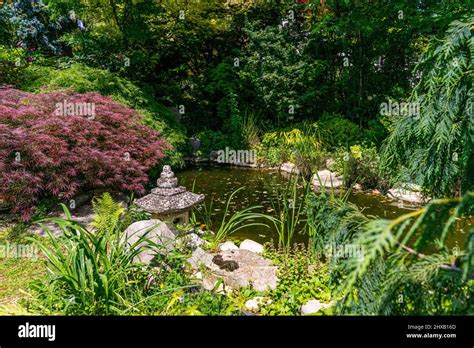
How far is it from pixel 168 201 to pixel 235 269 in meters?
1.21

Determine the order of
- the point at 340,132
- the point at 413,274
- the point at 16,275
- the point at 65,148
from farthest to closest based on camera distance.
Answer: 1. the point at 340,132
2. the point at 65,148
3. the point at 16,275
4. the point at 413,274

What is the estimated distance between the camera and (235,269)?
13.4 ft

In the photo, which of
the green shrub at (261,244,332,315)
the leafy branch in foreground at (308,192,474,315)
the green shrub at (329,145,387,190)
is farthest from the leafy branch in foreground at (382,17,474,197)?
the green shrub at (329,145,387,190)

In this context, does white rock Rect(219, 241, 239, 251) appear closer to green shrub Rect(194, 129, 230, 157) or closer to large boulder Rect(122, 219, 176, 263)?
large boulder Rect(122, 219, 176, 263)

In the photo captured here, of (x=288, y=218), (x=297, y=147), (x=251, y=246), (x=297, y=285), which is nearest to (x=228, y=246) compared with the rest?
(x=251, y=246)

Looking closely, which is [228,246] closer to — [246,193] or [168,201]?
[168,201]

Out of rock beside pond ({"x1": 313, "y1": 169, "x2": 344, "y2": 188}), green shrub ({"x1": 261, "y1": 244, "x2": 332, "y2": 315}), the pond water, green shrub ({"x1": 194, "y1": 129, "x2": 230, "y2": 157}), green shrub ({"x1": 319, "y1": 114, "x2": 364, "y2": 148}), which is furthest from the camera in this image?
green shrub ({"x1": 194, "y1": 129, "x2": 230, "y2": 157})

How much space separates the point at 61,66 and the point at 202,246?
6494mm

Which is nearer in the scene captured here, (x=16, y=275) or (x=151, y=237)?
(x=151, y=237)

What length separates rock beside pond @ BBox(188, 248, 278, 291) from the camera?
3.81m

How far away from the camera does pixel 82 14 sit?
957cm

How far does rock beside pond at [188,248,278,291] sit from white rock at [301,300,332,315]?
35 cm

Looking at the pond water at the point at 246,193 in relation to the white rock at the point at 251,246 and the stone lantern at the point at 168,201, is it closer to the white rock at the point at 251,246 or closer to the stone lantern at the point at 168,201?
the white rock at the point at 251,246
